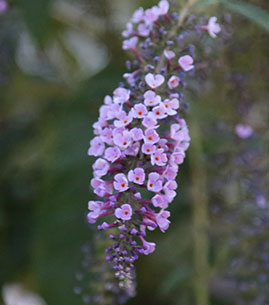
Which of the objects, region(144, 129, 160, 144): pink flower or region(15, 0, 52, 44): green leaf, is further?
region(15, 0, 52, 44): green leaf

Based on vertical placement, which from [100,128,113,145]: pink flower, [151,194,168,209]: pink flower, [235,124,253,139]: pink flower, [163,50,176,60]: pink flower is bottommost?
[235,124,253,139]: pink flower

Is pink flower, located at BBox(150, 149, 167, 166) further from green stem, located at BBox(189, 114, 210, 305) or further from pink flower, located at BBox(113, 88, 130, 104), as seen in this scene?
green stem, located at BBox(189, 114, 210, 305)

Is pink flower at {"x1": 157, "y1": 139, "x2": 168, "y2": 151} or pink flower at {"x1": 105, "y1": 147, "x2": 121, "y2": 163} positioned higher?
pink flower at {"x1": 105, "y1": 147, "x2": 121, "y2": 163}

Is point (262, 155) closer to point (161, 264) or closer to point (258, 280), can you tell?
point (258, 280)

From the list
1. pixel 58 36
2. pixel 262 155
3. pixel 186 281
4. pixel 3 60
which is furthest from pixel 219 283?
pixel 58 36

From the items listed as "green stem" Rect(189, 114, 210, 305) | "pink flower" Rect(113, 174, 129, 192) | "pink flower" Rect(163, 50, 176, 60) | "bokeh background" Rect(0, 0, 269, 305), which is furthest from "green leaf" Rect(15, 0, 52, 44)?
"pink flower" Rect(113, 174, 129, 192)

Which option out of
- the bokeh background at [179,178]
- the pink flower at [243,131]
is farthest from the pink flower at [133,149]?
the pink flower at [243,131]

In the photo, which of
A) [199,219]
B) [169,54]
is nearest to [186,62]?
[169,54]
